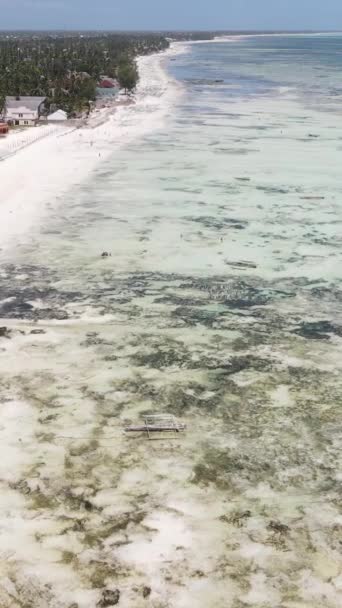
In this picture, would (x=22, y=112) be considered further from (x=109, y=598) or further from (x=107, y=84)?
(x=109, y=598)

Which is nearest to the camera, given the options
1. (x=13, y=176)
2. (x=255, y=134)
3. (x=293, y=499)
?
(x=293, y=499)

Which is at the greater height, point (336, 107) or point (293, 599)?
point (336, 107)

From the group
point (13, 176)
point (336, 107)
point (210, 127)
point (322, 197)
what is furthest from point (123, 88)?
point (322, 197)

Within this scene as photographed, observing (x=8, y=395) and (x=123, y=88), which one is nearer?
(x=8, y=395)

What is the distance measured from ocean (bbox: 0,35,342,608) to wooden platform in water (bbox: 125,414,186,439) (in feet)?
1.03

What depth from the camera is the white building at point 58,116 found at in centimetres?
8062

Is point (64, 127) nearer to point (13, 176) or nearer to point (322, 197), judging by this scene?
point (13, 176)

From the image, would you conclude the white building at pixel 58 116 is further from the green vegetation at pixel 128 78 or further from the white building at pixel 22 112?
the green vegetation at pixel 128 78

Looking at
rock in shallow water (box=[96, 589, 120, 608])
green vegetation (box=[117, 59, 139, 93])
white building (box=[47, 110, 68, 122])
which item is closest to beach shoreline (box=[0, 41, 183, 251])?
white building (box=[47, 110, 68, 122])

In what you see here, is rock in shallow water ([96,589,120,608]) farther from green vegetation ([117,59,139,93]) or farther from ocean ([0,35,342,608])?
green vegetation ([117,59,139,93])

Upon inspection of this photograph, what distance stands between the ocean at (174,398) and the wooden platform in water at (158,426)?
0.31 m

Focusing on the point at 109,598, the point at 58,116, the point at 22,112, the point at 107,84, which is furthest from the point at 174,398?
the point at 107,84

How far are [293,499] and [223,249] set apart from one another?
62.4 ft

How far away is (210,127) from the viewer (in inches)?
2896
